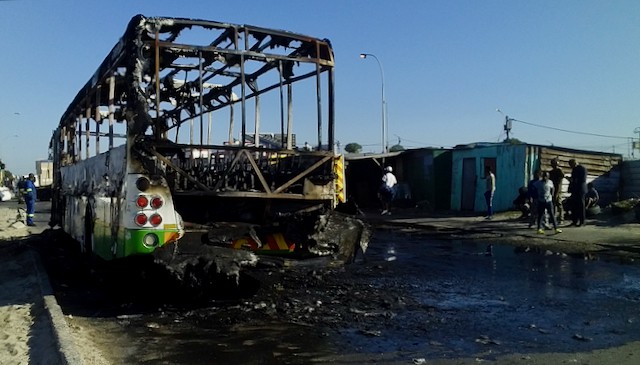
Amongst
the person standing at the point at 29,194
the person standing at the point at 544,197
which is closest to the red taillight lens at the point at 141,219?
the person standing at the point at 544,197

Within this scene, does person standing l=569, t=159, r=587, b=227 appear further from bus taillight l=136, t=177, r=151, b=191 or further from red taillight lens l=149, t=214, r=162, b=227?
bus taillight l=136, t=177, r=151, b=191

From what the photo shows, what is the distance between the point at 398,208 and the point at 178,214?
18666 mm

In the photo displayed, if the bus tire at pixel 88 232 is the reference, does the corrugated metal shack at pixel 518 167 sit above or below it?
above

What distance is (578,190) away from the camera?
1485 cm

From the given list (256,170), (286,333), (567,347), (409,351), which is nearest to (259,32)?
(256,170)

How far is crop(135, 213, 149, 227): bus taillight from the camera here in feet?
19.7

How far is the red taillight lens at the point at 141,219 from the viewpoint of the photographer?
6012 mm

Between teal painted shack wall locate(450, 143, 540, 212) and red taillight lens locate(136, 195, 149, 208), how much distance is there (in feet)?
50.3

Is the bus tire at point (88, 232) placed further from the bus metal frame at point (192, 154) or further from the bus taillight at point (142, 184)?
the bus taillight at point (142, 184)

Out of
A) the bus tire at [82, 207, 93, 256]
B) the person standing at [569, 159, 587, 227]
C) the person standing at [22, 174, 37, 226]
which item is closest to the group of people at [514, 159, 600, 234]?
the person standing at [569, 159, 587, 227]

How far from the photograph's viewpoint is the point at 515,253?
11414mm

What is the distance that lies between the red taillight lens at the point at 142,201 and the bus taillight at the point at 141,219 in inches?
3.8

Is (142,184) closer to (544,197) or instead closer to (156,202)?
(156,202)

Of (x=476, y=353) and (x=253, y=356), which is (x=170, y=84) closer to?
(x=253, y=356)
